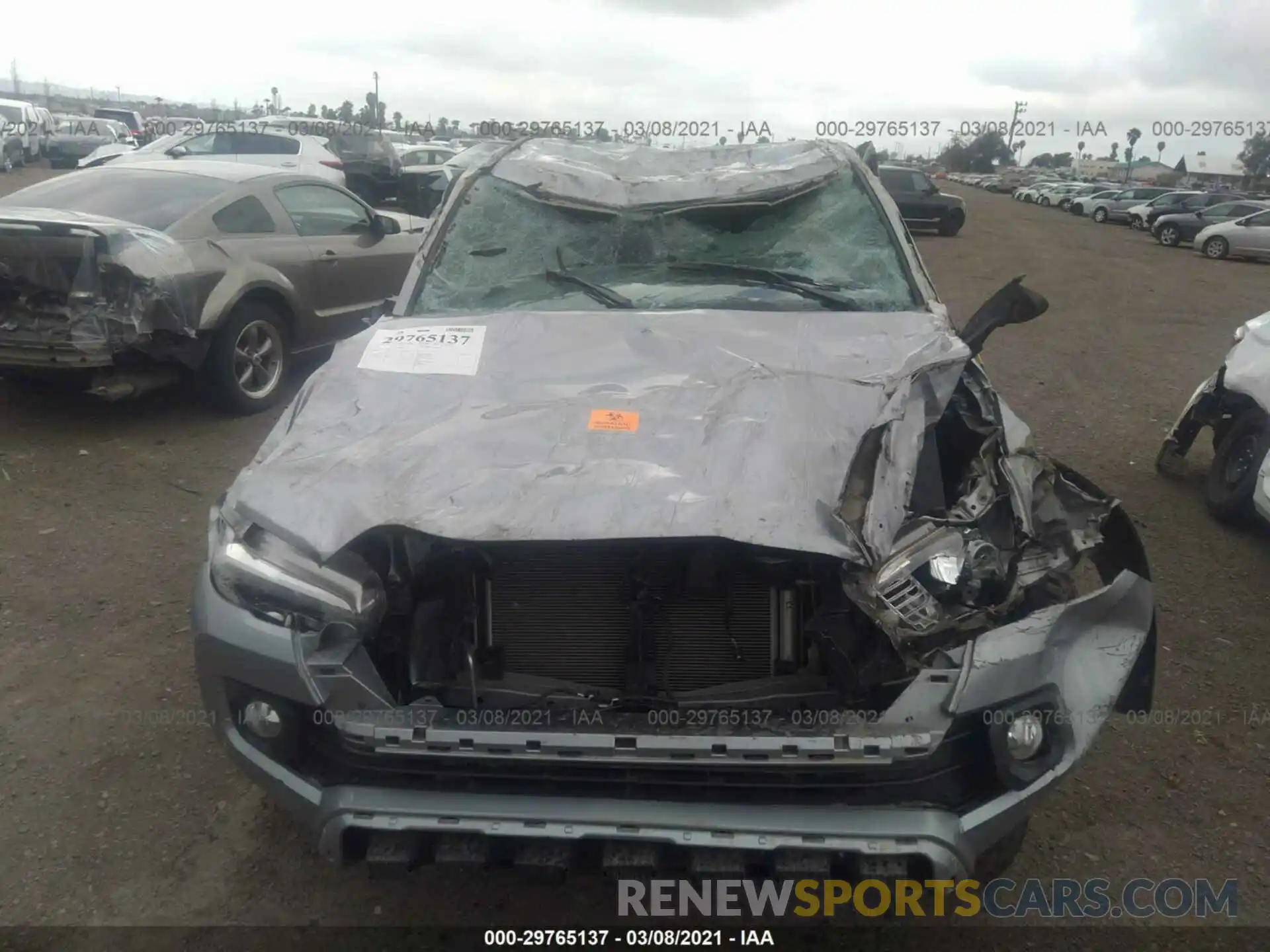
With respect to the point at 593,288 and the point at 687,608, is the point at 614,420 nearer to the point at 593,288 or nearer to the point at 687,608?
the point at 687,608

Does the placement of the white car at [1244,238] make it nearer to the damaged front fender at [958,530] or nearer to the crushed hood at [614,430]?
the crushed hood at [614,430]

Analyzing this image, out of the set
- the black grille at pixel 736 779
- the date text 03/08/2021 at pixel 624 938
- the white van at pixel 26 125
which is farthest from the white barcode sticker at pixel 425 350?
the white van at pixel 26 125

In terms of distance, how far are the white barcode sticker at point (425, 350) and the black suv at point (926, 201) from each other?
19.1 m

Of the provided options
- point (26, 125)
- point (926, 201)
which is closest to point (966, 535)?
point (926, 201)

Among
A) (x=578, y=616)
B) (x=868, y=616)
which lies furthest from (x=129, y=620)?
(x=868, y=616)

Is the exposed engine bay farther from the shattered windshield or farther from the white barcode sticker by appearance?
the shattered windshield

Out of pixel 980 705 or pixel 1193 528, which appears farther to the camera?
pixel 1193 528

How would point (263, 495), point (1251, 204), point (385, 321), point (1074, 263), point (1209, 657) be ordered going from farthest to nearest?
point (1251, 204), point (1074, 263), point (1209, 657), point (385, 321), point (263, 495)

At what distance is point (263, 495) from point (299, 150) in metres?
11.5

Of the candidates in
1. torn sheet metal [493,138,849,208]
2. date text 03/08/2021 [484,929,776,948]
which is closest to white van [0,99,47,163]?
torn sheet metal [493,138,849,208]

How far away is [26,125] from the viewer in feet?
85.6

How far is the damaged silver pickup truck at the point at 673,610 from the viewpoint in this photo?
7.00 feet

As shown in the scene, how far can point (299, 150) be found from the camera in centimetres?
1255

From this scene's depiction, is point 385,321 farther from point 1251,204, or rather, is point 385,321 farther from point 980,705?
point 1251,204
